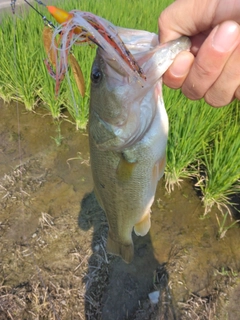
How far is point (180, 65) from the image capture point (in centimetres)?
104

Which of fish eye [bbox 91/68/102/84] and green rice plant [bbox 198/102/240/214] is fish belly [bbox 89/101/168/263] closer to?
fish eye [bbox 91/68/102/84]

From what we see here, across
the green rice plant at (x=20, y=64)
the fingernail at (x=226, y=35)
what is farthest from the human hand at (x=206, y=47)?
the green rice plant at (x=20, y=64)

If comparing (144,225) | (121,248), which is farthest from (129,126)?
(121,248)

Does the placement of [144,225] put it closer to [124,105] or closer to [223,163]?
[124,105]

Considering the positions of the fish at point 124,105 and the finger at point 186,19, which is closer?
the fish at point 124,105

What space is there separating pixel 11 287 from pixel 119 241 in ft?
3.52

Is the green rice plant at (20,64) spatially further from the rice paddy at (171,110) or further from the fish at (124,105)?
the fish at (124,105)

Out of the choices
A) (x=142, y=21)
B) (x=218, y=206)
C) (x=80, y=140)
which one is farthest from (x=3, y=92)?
(x=218, y=206)

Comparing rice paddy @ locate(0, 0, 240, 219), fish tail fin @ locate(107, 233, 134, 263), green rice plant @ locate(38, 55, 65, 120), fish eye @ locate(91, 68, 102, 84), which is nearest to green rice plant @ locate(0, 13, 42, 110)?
rice paddy @ locate(0, 0, 240, 219)

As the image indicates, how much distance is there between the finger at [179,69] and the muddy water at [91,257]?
156 cm

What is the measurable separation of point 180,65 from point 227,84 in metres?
0.18

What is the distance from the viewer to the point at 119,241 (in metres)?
1.47

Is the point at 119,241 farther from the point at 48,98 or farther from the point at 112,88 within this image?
the point at 48,98

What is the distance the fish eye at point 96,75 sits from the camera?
3.27ft
